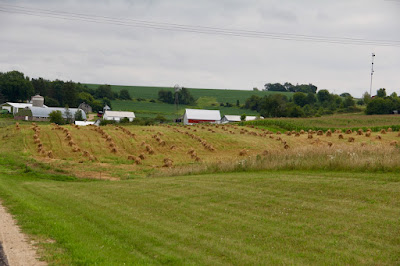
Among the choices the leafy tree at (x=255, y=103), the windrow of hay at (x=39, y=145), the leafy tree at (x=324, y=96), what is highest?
the leafy tree at (x=324, y=96)

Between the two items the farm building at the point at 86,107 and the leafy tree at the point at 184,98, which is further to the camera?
the leafy tree at the point at 184,98

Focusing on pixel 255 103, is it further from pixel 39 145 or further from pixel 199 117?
pixel 39 145

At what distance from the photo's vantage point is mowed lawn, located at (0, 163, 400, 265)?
9781 millimetres

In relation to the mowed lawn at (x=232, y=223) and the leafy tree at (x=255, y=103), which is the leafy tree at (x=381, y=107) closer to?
the leafy tree at (x=255, y=103)

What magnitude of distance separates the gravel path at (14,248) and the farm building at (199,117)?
392 feet

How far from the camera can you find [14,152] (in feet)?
139

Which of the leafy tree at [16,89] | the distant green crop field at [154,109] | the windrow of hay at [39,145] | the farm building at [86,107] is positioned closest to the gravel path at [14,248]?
the windrow of hay at [39,145]

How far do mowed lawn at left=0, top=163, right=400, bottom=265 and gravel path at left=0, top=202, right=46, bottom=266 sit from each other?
0.38 meters

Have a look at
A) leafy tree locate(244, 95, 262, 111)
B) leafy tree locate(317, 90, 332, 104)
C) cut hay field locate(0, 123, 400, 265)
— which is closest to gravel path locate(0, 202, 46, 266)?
cut hay field locate(0, 123, 400, 265)

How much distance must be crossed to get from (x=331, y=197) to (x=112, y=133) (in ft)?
142

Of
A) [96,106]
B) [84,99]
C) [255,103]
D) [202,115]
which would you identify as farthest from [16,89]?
[255,103]

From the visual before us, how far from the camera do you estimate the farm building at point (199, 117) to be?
440ft

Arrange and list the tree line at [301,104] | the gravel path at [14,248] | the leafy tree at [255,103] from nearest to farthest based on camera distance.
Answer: the gravel path at [14,248]
the tree line at [301,104]
the leafy tree at [255,103]

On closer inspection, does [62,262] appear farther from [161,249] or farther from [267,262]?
[267,262]
